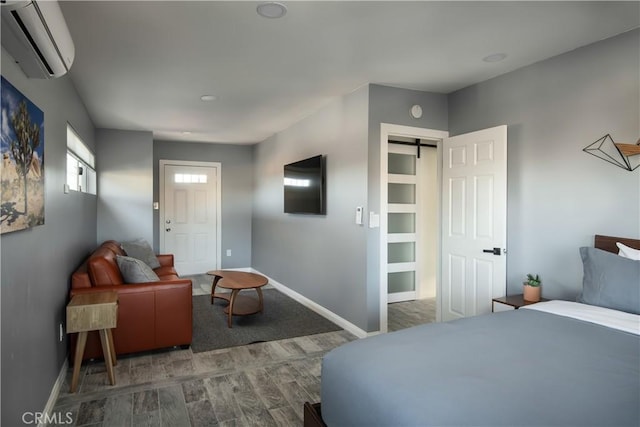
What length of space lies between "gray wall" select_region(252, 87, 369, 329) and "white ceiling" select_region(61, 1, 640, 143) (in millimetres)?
407

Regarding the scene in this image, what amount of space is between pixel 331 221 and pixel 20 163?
9.64 ft

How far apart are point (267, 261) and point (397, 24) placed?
186 inches

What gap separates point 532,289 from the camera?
9.47 feet

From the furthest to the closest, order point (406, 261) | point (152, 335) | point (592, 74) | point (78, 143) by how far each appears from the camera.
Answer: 1. point (406, 261)
2. point (78, 143)
3. point (152, 335)
4. point (592, 74)

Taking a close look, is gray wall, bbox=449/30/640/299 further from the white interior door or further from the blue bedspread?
the white interior door

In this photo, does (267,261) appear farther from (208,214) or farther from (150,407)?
(150,407)

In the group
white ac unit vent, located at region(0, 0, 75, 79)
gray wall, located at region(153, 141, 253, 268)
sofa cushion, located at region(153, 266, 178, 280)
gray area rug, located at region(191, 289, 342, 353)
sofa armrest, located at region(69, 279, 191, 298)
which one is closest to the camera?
white ac unit vent, located at region(0, 0, 75, 79)

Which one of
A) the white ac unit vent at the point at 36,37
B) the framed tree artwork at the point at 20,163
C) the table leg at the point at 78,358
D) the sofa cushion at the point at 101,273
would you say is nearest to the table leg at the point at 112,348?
the table leg at the point at 78,358

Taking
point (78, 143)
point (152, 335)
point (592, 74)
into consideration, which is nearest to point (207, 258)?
point (78, 143)

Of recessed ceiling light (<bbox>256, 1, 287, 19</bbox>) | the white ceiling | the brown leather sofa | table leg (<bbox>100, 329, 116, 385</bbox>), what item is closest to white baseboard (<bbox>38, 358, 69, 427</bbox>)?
the brown leather sofa

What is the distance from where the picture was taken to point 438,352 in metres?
1.67

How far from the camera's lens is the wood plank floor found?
2.30 meters

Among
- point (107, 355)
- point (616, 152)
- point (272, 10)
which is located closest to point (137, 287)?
point (107, 355)

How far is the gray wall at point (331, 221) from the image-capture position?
12.3ft
